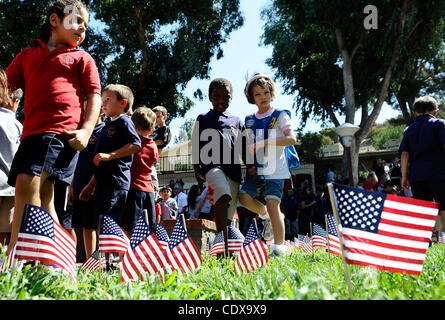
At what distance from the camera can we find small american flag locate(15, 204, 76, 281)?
212cm

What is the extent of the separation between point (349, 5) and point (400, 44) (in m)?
2.83

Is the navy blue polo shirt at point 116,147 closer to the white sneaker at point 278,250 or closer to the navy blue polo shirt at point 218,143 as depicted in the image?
the navy blue polo shirt at point 218,143

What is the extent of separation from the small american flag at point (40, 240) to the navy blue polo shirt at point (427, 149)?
13.7 feet

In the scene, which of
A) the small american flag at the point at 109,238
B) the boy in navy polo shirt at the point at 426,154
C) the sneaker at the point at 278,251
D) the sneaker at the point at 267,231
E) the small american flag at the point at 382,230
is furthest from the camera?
the sneaker at the point at 267,231

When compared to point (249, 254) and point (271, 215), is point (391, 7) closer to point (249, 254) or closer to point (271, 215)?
point (271, 215)

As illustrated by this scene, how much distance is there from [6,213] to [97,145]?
99cm

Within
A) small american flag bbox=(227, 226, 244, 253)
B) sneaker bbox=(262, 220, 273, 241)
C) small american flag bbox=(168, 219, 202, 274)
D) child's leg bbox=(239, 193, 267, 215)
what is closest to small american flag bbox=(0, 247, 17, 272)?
Result: small american flag bbox=(168, 219, 202, 274)

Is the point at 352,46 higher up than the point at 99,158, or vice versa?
the point at 352,46

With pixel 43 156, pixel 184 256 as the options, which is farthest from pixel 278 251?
pixel 43 156

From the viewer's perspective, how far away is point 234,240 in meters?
4.00

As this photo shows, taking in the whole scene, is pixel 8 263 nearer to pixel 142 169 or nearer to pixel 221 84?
pixel 142 169

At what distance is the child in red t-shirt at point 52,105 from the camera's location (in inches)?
99.3

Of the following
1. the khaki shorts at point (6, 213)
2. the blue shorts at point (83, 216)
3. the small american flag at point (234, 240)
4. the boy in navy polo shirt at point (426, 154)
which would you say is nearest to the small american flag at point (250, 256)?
the small american flag at point (234, 240)

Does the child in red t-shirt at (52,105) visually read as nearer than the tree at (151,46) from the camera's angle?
Yes
